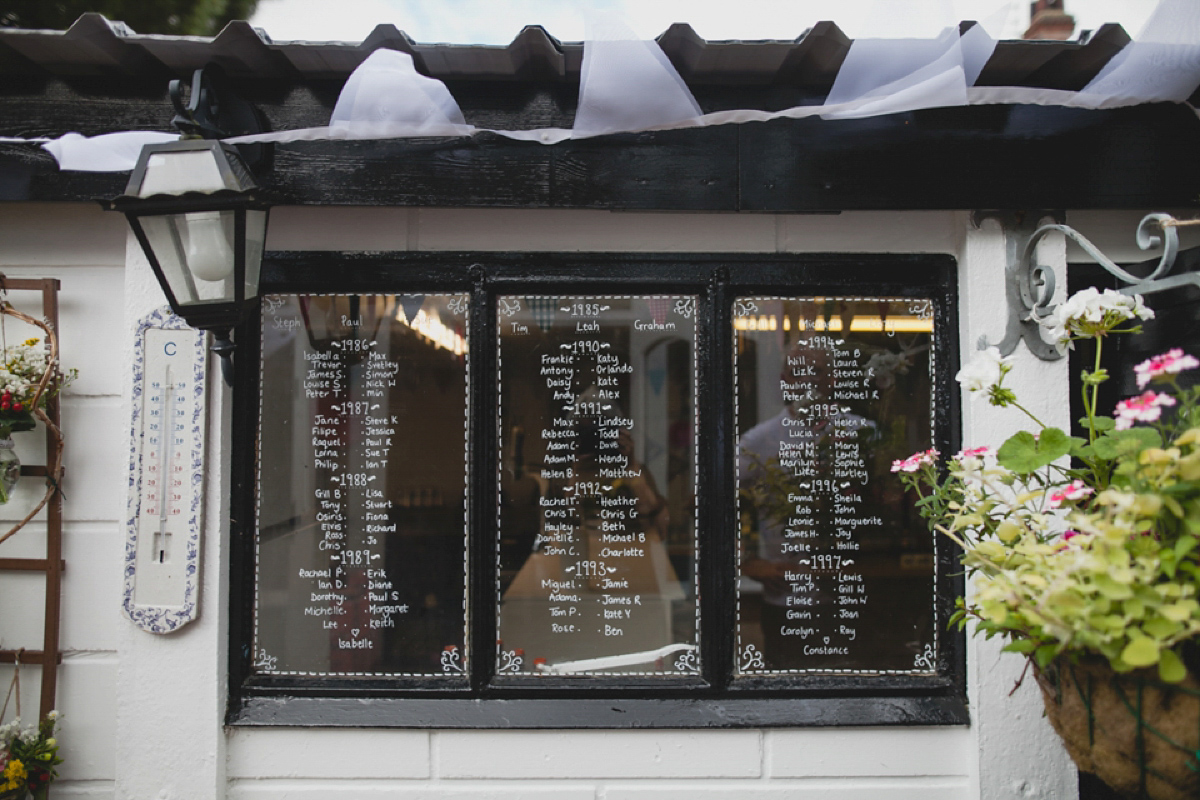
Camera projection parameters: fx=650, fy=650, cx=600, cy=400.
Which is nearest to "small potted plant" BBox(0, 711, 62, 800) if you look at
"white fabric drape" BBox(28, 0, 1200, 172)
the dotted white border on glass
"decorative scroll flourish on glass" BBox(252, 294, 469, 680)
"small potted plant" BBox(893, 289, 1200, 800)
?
the dotted white border on glass

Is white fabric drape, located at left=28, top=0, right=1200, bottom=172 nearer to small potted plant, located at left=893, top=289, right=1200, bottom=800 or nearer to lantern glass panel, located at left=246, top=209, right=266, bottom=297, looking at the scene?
lantern glass panel, located at left=246, top=209, right=266, bottom=297

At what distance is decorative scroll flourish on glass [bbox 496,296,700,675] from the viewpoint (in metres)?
2.74

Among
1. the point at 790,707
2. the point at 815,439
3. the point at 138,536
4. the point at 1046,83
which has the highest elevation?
the point at 1046,83

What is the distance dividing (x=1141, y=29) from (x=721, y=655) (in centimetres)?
278

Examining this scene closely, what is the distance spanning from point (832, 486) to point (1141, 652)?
142cm

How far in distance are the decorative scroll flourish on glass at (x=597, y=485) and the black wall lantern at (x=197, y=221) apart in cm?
100

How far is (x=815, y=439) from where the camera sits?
109 inches

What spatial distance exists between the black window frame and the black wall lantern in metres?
0.50

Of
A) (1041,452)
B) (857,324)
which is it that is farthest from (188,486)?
(1041,452)

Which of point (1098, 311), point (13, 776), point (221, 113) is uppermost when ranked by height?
point (221, 113)

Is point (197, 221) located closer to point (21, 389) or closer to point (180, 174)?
point (180, 174)

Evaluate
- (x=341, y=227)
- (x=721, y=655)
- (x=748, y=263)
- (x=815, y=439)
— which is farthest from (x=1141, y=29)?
(x=341, y=227)

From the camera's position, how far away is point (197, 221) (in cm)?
219

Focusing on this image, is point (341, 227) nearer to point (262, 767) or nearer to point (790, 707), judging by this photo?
point (262, 767)
